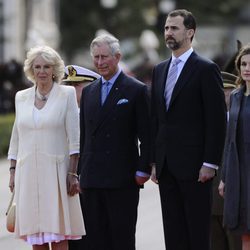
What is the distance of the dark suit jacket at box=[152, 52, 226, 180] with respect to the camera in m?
8.16

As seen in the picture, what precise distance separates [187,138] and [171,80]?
455mm

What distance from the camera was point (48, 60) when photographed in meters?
8.50

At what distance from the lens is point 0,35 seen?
42.4 metres

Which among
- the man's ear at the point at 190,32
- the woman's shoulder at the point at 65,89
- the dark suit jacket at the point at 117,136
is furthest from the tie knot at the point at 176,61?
the woman's shoulder at the point at 65,89

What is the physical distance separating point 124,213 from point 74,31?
1893 inches

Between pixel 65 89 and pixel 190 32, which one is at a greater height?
pixel 190 32

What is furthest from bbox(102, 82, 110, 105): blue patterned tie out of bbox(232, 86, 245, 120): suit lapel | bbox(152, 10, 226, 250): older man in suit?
bbox(232, 86, 245, 120): suit lapel

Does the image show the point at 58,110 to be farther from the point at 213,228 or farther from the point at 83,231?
the point at 213,228

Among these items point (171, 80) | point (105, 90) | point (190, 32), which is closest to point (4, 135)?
point (105, 90)

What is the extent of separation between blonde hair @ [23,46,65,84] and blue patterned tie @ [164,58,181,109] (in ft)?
2.70

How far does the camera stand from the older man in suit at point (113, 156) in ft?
28.2

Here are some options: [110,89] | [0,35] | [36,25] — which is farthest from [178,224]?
[36,25]

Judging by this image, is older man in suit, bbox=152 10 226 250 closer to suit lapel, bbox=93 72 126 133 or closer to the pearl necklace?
suit lapel, bbox=93 72 126 133

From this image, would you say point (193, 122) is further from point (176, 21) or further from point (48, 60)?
point (48, 60)
